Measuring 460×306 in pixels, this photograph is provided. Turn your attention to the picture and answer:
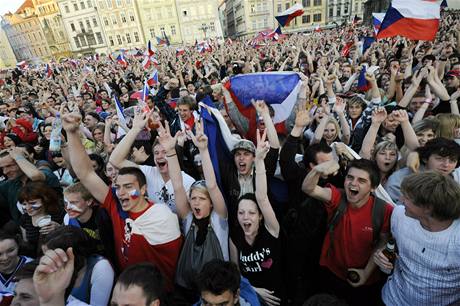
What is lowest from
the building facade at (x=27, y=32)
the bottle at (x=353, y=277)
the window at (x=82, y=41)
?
the bottle at (x=353, y=277)

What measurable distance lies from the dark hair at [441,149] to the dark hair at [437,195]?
866 millimetres

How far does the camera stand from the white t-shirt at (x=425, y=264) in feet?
5.46

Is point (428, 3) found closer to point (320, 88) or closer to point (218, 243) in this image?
point (320, 88)

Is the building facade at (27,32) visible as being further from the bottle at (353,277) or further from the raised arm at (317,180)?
the bottle at (353,277)

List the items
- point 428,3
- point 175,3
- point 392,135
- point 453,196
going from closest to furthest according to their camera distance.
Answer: point 453,196 → point 392,135 → point 428,3 → point 175,3

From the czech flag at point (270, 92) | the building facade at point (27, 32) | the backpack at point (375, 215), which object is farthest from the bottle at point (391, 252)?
the building facade at point (27, 32)

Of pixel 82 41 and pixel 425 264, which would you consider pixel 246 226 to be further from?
pixel 82 41

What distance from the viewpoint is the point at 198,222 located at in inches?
95.3

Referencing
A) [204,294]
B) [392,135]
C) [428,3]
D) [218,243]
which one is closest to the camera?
[204,294]

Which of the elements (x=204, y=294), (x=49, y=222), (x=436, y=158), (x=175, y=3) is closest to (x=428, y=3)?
(x=436, y=158)

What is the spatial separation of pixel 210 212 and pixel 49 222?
5.69 feet

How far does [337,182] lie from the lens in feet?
9.86

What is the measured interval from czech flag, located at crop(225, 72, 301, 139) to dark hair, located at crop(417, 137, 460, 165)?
1822 millimetres

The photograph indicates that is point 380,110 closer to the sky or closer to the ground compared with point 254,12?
closer to the ground
